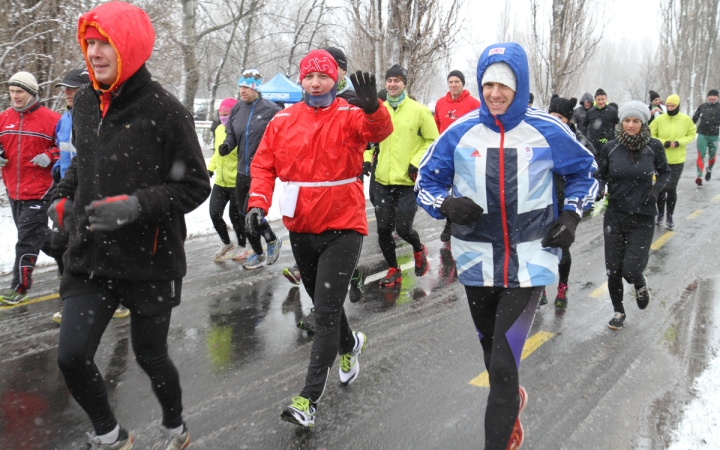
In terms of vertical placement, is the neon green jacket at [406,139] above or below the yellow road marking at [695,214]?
above

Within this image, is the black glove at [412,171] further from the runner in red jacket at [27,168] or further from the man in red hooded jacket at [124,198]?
the runner in red jacket at [27,168]

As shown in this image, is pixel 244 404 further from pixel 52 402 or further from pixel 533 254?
pixel 533 254

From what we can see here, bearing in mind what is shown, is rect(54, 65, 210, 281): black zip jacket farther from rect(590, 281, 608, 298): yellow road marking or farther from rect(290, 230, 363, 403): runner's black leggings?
rect(590, 281, 608, 298): yellow road marking

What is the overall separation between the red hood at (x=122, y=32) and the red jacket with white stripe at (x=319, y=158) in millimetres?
1052

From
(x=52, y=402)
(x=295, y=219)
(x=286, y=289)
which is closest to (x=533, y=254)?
(x=295, y=219)

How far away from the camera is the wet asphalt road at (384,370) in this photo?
133 inches

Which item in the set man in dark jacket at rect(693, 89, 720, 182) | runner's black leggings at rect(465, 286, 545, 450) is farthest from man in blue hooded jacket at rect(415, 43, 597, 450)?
man in dark jacket at rect(693, 89, 720, 182)

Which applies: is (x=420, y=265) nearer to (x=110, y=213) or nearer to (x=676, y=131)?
(x=110, y=213)

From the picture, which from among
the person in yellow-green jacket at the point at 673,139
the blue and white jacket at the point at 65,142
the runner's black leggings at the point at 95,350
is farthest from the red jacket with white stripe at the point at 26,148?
the person in yellow-green jacket at the point at 673,139

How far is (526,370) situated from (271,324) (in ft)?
7.39

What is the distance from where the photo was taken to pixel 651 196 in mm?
5031

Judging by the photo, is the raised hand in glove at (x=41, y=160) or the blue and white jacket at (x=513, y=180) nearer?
the blue and white jacket at (x=513, y=180)

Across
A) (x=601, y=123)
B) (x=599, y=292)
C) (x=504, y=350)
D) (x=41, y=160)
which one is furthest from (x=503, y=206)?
(x=601, y=123)

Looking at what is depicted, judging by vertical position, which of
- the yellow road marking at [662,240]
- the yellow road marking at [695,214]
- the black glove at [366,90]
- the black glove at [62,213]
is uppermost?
the black glove at [366,90]
